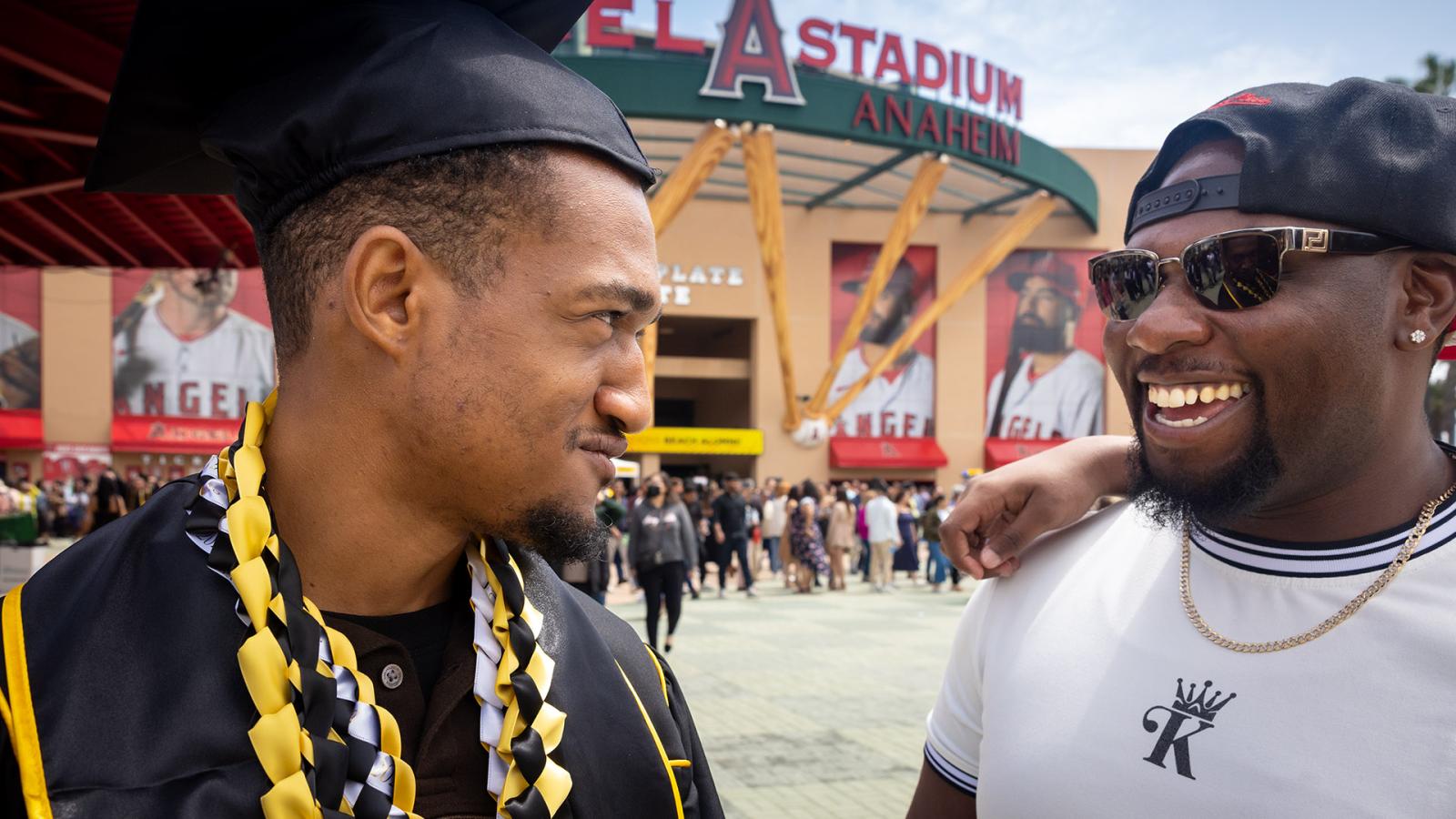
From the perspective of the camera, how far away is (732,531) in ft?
52.9

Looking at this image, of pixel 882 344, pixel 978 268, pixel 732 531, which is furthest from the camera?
pixel 882 344

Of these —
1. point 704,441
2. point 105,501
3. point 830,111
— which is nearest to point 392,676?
point 105,501

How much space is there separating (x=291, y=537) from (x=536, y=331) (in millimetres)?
454

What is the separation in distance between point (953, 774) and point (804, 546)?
14686 mm

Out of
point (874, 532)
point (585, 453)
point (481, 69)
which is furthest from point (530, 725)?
point (874, 532)

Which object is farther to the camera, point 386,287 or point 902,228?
point 902,228

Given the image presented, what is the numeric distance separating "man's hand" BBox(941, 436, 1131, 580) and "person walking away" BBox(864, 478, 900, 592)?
49.4 ft

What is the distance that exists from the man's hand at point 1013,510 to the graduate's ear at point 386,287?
1021 millimetres

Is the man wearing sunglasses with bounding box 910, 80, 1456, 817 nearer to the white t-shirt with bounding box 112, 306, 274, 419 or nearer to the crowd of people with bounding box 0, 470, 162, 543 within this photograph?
the crowd of people with bounding box 0, 470, 162, 543

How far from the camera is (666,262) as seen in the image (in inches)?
1268

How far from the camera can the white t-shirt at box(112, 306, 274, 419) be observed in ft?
101

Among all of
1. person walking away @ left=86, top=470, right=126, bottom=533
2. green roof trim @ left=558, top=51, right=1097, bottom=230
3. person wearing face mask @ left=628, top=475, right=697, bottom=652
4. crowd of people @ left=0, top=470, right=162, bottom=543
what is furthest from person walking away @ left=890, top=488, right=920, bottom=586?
person walking away @ left=86, top=470, right=126, bottom=533

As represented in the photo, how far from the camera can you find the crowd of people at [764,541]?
1045cm

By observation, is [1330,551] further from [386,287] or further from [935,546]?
[935,546]
